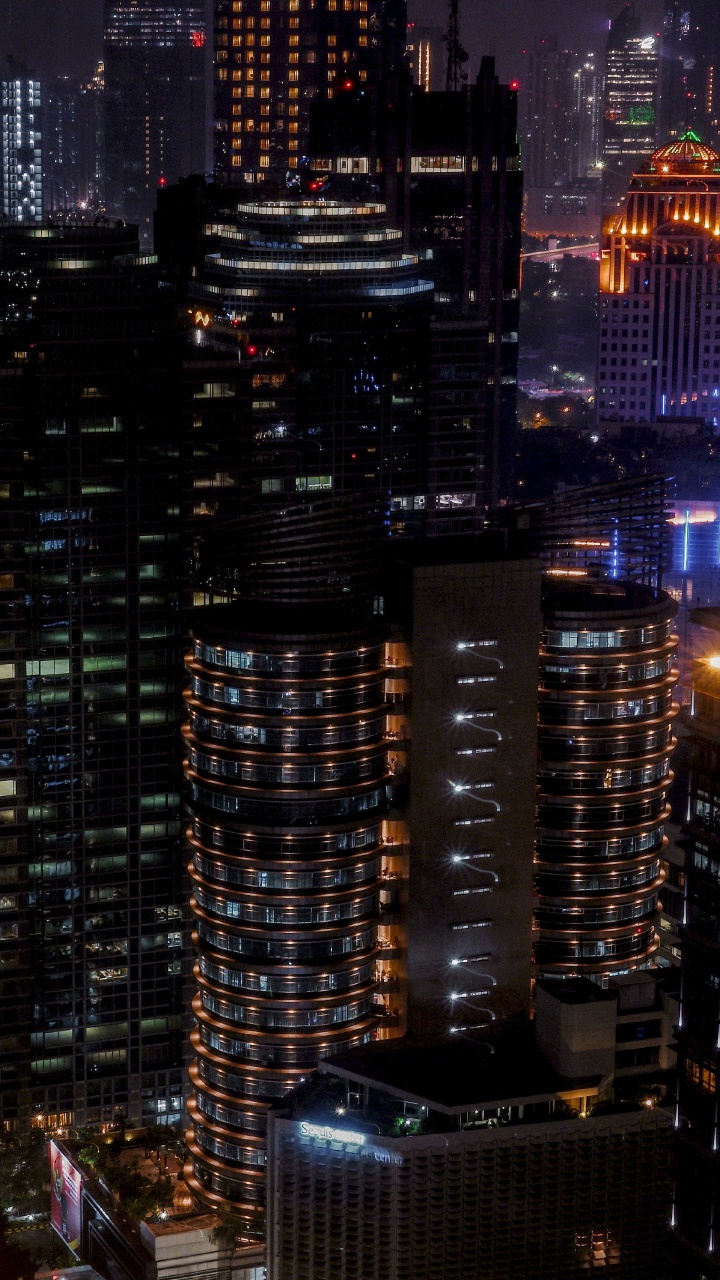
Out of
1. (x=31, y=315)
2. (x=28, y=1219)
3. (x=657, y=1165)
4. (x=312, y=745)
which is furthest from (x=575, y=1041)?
(x=31, y=315)

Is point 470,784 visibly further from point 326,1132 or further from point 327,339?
point 327,339

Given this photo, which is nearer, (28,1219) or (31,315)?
(28,1219)

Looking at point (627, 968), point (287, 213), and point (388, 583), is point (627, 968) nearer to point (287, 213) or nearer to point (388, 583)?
point (388, 583)

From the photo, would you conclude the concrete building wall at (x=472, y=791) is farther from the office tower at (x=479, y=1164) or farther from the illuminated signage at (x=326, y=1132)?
the illuminated signage at (x=326, y=1132)

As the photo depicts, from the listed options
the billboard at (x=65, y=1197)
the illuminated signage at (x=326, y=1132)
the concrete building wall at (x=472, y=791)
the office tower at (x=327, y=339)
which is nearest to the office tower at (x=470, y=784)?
the concrete building wall at (x=472, y=791)

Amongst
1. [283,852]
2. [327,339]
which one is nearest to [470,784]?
[283,852]

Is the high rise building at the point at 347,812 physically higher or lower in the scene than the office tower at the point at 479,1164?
higher
